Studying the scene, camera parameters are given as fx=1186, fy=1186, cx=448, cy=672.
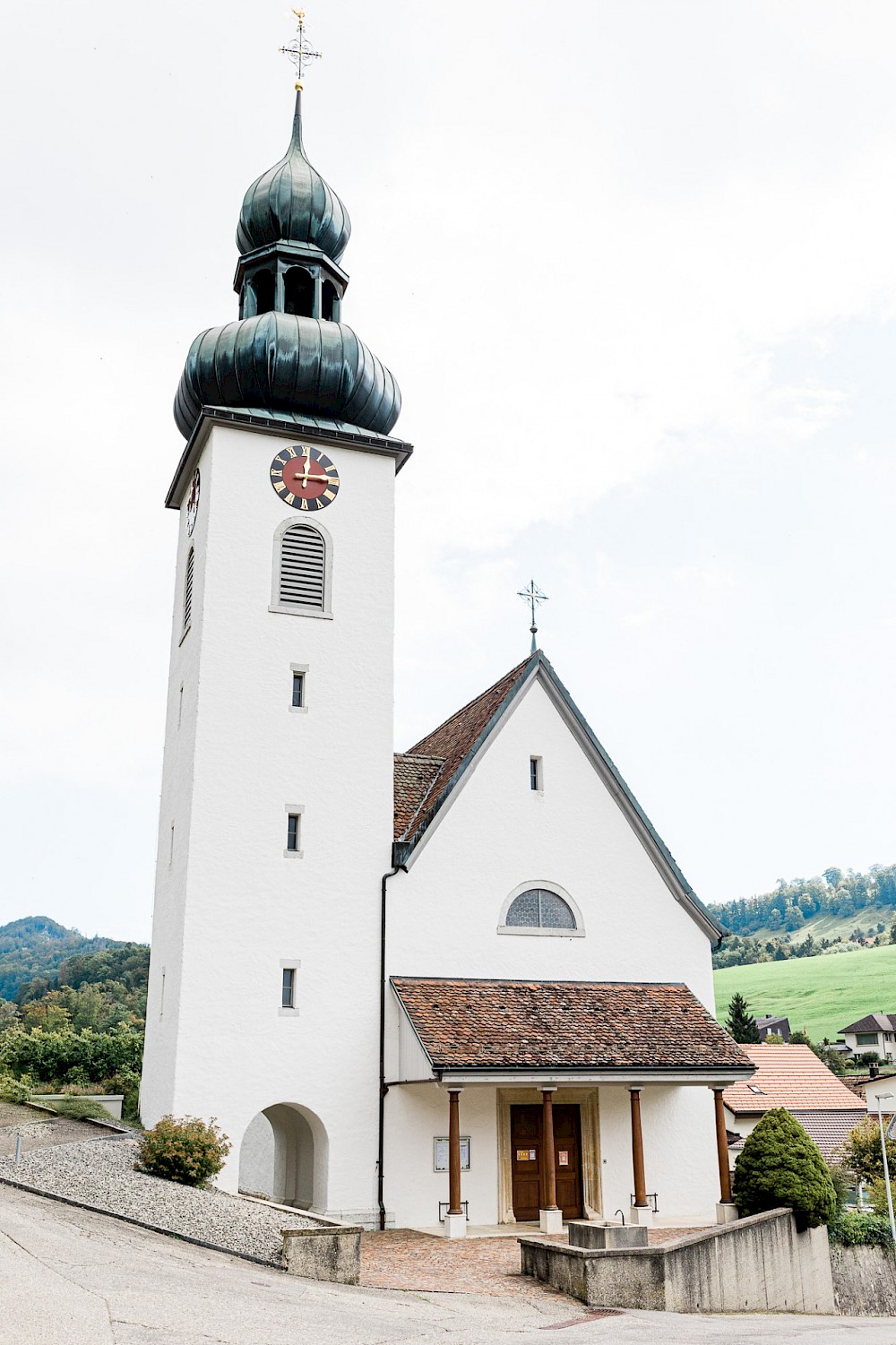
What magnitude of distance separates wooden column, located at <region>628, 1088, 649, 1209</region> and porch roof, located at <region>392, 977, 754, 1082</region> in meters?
0.59

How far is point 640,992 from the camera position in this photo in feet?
76.1

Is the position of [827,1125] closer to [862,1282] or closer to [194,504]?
[862,1282]

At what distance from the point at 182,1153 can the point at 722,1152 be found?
9861 millimetres

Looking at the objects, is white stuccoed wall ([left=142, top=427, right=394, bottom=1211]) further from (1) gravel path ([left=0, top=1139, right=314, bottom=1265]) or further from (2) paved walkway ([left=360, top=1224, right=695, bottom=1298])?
(1) gravel path ([left=0, top=1139, right=314, bottom=1265])

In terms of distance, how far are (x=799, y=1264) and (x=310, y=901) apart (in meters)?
10.2

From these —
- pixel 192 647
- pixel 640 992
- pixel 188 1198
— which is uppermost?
pixel 192 647

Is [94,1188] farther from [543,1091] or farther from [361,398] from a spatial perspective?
[361,398]

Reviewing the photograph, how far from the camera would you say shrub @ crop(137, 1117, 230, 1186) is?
18.2 m

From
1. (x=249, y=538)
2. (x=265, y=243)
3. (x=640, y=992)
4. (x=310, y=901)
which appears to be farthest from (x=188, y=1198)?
(x=265, y=243)

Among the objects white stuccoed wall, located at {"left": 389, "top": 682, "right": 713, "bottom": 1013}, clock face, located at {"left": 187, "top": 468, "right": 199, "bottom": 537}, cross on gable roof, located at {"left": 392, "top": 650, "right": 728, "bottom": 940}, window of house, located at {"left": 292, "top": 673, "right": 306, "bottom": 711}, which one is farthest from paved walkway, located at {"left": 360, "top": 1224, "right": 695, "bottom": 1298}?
clock face, located at {"left": 187, "top": 468, "right": 199, "bottom": 537}

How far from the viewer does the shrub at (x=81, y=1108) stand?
25391 mm

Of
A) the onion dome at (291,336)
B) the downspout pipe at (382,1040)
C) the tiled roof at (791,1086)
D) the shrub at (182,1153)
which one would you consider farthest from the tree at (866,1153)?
the onion dome at (291,336)

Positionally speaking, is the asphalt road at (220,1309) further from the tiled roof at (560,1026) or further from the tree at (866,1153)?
the tree at (866,1153)

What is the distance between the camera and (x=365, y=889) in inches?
876
